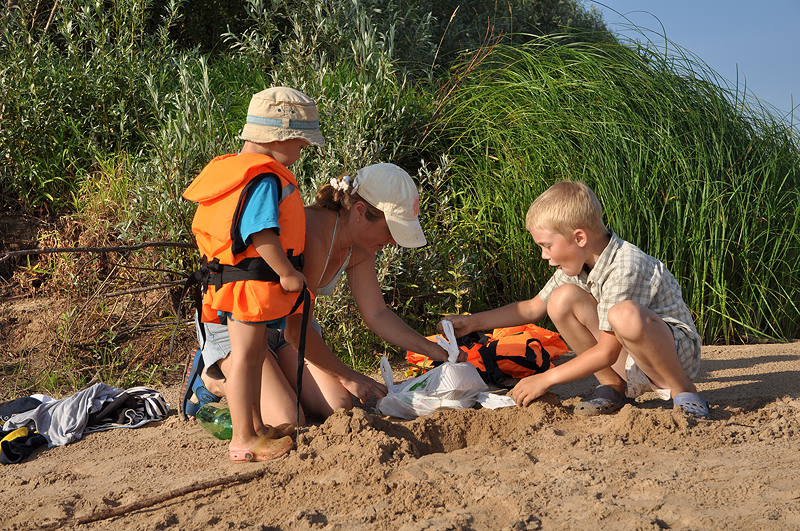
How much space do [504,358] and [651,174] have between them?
7.04ft

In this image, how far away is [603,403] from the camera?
303 centimetres

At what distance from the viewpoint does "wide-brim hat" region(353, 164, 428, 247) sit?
9.71 feet

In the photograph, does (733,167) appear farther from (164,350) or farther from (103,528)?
(103,528)

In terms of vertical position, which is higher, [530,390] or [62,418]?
[530,390]

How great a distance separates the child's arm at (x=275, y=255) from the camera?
8.08 ft

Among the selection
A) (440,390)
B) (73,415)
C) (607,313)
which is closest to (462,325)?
(440,390)

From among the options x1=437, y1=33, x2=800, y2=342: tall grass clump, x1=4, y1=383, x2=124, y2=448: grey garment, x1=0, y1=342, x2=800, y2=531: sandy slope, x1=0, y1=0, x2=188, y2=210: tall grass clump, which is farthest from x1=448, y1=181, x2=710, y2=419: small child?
x1=0, y1=0, x2=188, y2=210: tall grass clump

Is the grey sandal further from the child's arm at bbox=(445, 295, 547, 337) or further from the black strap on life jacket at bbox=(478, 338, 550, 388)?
the black strap on life jacket at bbox=(478, 338, 550, 388)

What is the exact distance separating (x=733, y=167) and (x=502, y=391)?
2.86 metres

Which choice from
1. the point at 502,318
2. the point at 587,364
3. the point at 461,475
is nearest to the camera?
the point at 461,475

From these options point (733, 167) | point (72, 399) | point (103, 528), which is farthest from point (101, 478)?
point (733, 167)

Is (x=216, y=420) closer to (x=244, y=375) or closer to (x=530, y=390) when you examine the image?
(x=244, y=375)

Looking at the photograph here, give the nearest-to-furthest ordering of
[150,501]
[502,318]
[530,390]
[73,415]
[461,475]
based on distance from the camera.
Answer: [150,501], [461,475], [530,390], [73,415], [502,318]

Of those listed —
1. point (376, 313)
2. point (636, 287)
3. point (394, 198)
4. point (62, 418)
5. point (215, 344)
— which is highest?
point (394, 198)
